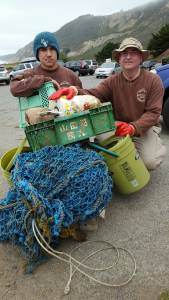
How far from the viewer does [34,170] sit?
2.89m

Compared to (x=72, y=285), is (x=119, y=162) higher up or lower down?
higher up

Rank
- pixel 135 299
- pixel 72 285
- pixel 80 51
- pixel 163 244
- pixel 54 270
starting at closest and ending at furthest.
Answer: pixel 135 299 → pixel 72 285 → pixel 54 270 → pixel 163 244 → pixel 80 51

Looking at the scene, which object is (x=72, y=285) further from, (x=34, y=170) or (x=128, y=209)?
(x=128, y=209)

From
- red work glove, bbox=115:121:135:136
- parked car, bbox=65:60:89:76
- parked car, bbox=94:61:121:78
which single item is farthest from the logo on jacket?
parked car, bbox=65:60:89:76

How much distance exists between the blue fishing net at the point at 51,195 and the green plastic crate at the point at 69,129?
0.23 m

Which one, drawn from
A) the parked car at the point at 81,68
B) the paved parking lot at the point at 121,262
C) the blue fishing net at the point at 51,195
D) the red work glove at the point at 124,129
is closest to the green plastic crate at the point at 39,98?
the red work glove at the point at 124,129

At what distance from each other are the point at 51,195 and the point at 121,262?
75cm

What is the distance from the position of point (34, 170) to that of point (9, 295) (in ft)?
3.09

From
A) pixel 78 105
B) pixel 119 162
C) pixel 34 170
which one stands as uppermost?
pixel 78 105

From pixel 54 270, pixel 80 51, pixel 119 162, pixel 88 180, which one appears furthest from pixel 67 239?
pixel 80 51

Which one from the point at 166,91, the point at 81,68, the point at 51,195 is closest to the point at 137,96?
the point at 51,195

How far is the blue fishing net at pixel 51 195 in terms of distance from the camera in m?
2.71

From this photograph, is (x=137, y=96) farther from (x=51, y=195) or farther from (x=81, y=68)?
(x=81, y=68)

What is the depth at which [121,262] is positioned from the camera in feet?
9.10
